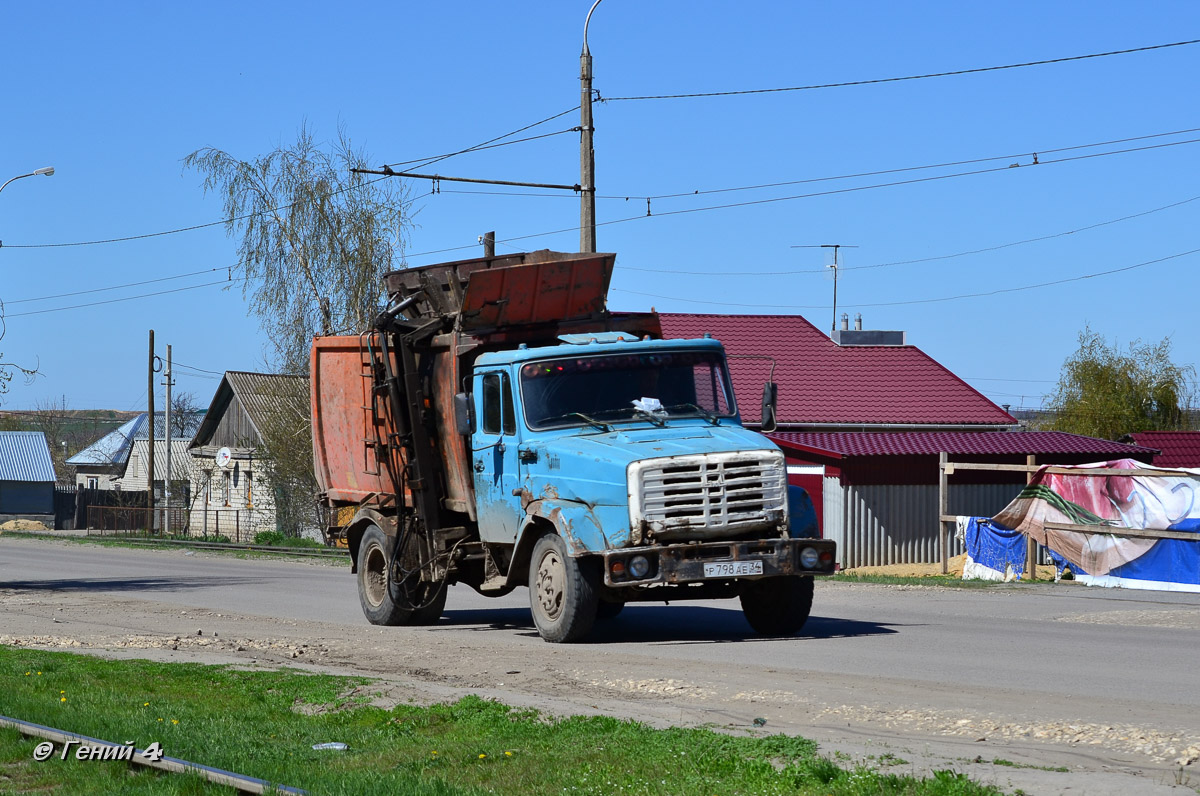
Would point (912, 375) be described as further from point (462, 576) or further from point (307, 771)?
point (307, 771)

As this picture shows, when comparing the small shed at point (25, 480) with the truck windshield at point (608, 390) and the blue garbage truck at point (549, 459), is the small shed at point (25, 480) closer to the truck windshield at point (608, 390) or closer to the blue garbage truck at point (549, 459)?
the blue garbage truck at point (549, 459)

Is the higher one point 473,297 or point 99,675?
point 473,297

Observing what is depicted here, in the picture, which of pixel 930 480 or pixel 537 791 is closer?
pixel 537 791

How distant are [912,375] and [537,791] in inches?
1297

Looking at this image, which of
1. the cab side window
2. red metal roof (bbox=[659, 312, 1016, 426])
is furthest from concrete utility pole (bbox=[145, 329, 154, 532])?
the cab side window

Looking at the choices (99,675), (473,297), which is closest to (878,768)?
(99,675)

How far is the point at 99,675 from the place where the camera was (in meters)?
11.4

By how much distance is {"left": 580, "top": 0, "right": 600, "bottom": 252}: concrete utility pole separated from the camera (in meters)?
24.0

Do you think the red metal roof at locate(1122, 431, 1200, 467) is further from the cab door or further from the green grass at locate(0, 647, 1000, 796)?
the green grass at locate(0, 647, 1000, 796)

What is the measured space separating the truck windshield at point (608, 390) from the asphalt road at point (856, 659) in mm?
2112

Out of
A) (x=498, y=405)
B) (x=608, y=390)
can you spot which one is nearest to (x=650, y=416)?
(x=608, y=390)

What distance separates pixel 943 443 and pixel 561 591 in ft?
69.8

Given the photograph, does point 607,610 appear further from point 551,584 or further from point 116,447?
point 116,447

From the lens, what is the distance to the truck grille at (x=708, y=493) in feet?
40.0
